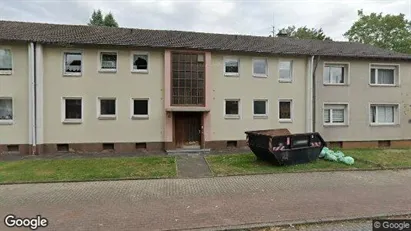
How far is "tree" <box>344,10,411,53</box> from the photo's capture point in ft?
121

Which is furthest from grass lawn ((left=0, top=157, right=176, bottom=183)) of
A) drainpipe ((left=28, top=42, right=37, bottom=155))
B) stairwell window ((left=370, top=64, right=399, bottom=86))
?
stairwell window ((left=370, top=64, right=399, bottom=86))

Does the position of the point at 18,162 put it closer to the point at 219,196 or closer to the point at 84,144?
the point at 84,144

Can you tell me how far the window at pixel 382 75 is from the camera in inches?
771

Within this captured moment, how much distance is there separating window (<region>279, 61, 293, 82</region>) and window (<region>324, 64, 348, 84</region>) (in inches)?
94.6

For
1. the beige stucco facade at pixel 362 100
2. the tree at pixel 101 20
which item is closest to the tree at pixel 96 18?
the tree at pixel 101 20

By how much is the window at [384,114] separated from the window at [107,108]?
16.2 metres

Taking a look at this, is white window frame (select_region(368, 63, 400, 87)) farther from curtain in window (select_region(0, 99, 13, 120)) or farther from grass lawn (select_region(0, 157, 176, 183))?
curtain in window (select_region(0, 99, 13, 120))

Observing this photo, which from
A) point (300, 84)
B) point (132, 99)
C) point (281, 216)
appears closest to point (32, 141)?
point (132, 99)

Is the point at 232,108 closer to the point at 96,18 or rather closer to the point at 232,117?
the point at 232,117

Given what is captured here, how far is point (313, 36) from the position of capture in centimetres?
4175

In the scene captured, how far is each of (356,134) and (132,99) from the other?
46.4 feet

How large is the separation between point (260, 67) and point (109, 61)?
8.88m

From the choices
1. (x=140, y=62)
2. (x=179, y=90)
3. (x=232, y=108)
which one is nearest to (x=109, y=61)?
(x=140, y=62)

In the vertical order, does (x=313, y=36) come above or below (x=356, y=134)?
above
